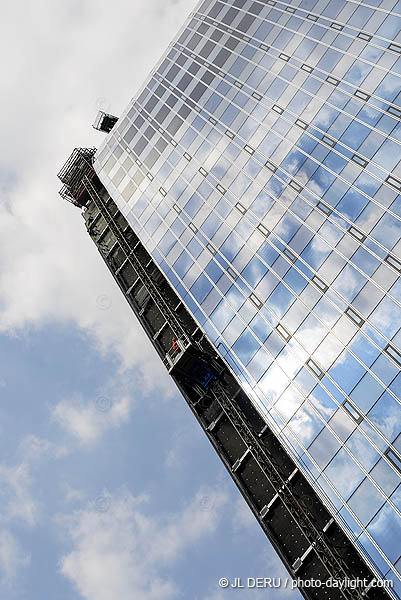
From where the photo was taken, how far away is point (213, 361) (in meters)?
52.3

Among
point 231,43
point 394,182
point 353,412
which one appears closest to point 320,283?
point 394,182

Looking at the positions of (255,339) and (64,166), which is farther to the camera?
(64,166)

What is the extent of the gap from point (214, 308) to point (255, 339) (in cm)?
626

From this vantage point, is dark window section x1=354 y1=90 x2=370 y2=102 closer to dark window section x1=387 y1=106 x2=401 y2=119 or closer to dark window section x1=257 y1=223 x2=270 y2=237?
dark window section x1=387 y1=106 x2=401 y2=119

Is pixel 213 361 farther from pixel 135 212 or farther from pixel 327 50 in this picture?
pixel 327 50

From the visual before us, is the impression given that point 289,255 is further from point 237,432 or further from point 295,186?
point 237,432

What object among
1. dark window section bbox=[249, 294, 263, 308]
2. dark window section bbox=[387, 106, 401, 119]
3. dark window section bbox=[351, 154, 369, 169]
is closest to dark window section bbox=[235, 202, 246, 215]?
dark window section bbox=[249, 294, 263, 308]

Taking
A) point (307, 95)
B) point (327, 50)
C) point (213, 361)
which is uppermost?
point (327, 50)

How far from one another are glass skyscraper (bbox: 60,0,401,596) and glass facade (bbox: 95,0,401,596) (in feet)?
0.43

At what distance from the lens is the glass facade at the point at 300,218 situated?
3647 cm

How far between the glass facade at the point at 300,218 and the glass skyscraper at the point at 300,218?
13 cm

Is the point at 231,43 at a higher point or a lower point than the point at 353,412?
higher

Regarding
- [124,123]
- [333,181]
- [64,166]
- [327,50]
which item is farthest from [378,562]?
[64,166]

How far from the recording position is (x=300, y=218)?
46500mm
